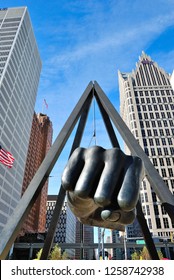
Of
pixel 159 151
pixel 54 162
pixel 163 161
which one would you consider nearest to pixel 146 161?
pixel 54 162

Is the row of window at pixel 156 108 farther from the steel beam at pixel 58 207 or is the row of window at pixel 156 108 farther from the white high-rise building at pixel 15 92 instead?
the steel beam at pixel 58 207

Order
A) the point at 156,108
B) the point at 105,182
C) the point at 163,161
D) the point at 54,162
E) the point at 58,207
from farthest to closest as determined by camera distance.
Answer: the point at 156,108, the point at 163,161, the point at 58,207, the point at 54,162, the point at 105,182

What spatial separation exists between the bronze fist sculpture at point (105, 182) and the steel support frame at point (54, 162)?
1988 mm

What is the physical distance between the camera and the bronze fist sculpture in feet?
13.3

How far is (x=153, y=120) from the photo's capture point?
88375 millimetres

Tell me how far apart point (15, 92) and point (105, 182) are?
83.2 metres

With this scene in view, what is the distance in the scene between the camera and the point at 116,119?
8438mm

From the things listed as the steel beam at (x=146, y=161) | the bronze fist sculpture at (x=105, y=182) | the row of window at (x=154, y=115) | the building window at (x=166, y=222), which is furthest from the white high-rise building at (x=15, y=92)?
the bronze fist sculpture at (x=105, y=182)

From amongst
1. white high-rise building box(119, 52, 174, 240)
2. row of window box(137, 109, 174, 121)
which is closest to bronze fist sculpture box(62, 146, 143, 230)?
white high-rise building box(119, 52, 174, 240)

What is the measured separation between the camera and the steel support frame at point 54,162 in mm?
5828

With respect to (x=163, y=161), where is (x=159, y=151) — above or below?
above

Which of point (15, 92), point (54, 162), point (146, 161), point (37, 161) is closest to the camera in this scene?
point (146, 161)

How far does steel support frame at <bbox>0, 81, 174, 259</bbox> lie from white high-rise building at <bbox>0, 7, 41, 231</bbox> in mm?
60455

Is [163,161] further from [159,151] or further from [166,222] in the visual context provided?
[166,222]
